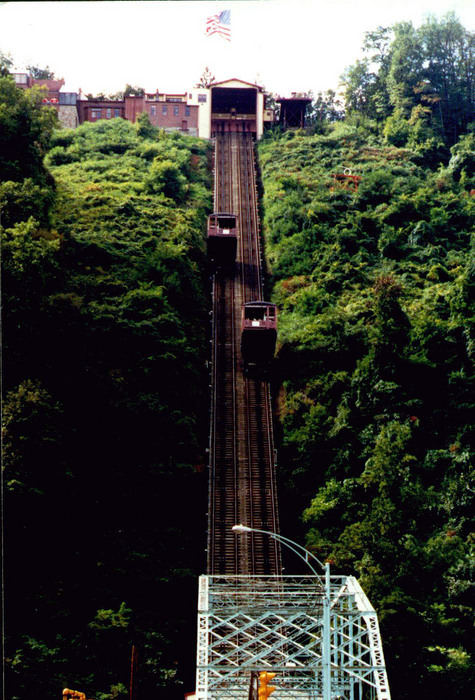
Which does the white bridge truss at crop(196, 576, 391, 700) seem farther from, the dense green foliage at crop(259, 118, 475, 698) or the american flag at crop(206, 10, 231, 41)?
the american flag at crop(206, 10, 231, 41)

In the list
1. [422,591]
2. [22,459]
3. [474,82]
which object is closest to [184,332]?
[22,459]

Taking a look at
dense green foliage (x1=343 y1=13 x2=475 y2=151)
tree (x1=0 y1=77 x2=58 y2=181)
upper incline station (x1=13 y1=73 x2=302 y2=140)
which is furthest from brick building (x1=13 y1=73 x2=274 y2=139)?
tree (x1=0 y1=77 x2=58 y2=181)

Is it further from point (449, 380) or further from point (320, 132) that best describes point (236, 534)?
point (320, 132)

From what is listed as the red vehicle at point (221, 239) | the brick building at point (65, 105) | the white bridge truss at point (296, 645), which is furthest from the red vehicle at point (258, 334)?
the brick building at point (65, 105)

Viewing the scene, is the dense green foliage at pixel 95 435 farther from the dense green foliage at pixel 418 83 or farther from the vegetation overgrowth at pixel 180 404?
the dense green foliage at pixel 418 83

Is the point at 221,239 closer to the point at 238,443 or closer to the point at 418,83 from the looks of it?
the point at 238,443
